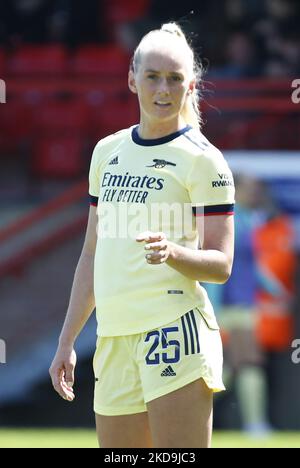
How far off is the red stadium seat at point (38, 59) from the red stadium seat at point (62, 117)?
0.53 m

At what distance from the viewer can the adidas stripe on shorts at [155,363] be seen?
3.46 meters

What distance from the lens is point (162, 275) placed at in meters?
3.50

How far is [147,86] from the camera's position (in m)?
3.55

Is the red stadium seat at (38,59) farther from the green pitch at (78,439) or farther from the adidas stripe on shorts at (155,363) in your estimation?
the adidas stripe on shorts at (155,363)

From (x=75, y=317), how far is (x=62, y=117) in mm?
7033

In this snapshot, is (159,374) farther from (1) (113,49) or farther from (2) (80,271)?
(1) (113,49)

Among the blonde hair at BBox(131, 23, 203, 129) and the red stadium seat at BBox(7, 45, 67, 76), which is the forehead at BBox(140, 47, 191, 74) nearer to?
the blonde hair at BBox(131, 23, 203, 129)

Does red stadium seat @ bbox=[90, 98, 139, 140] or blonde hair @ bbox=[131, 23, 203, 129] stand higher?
red stadium seat @ bbox=[90, 98, 139, 140]

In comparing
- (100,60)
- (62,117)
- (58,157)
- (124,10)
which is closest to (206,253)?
(58,157)

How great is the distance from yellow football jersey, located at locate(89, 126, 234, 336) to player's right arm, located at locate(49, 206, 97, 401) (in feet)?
0.54

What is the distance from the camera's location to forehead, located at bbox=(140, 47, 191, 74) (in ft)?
11.5

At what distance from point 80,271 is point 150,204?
1.44 ft

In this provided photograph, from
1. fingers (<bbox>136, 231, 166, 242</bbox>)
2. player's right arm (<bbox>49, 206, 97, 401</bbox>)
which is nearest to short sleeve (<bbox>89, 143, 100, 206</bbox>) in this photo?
player's right arm (<bbox>49, 206, 97, 401</bbox>)
